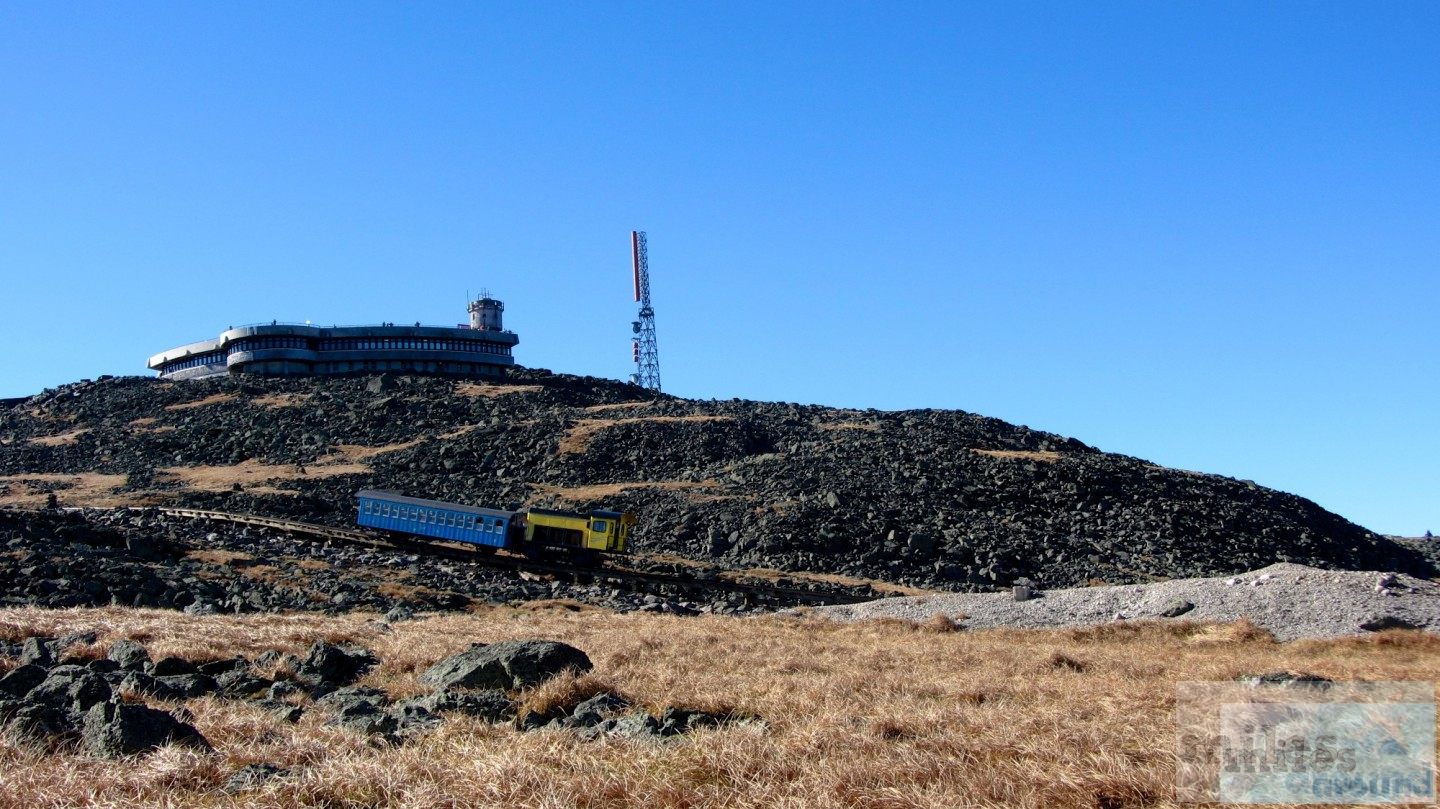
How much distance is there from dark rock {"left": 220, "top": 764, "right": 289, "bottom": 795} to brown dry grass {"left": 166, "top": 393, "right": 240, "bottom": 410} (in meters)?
94.6

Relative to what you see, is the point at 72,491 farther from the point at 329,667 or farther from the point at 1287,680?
the point at 1287,680

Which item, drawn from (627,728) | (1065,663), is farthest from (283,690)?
(1065,663)

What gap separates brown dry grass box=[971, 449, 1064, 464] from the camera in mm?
68394

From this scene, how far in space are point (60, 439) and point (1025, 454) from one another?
72557 mm

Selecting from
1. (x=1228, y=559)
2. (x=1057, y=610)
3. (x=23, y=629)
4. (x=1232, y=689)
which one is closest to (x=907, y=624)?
(x=1057, y=610)

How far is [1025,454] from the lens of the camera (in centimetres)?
7025

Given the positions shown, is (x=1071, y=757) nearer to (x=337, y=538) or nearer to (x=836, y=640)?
(x=836, y=640)

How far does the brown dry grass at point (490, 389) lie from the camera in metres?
94.9

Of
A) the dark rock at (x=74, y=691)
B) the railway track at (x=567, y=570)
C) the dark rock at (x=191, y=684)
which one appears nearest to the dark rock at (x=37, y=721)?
the dark rock at (x=74, y=691)

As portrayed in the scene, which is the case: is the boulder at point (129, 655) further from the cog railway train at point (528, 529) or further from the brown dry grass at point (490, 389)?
the brown dry grass at point (490, 389)

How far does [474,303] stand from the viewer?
4786 inches

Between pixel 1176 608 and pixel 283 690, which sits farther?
pixel 1176 608

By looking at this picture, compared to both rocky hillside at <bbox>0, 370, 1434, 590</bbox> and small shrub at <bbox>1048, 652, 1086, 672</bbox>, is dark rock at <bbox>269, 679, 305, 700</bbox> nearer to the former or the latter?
small shrub at <bbox>1048, 652, 1086, 672</bbox>

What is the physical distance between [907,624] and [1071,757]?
21.3m
